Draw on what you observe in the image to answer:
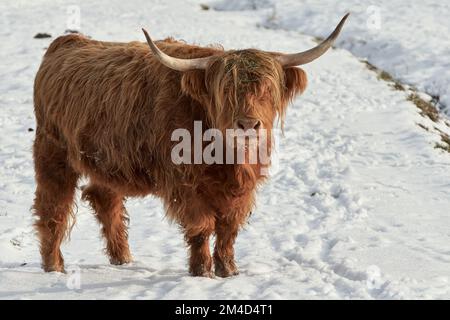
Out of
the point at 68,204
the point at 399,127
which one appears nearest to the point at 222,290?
the point at 68,204

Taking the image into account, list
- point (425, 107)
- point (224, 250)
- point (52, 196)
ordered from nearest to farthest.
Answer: point (224, 250)
point (52, 196)
point (425, 107)

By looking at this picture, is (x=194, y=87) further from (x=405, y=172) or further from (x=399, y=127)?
(x=399, y=127)

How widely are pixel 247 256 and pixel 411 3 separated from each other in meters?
15.5

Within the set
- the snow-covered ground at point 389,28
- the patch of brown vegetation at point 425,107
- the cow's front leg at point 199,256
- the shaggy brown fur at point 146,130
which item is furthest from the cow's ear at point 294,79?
the snow-covered ground at point 389,28

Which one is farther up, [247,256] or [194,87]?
[194,87]

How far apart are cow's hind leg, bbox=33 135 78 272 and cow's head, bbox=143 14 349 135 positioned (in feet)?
5.05

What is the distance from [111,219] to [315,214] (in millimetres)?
2087

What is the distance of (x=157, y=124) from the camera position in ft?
15.9

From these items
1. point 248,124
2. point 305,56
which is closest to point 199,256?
point 248,124

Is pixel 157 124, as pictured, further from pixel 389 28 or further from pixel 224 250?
pixel 389 28

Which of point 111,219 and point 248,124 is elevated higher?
point 248,124

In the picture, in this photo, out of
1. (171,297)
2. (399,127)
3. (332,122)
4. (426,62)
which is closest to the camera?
(171,297)

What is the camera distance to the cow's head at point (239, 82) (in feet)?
14.8

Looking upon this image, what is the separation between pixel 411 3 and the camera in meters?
19.6
